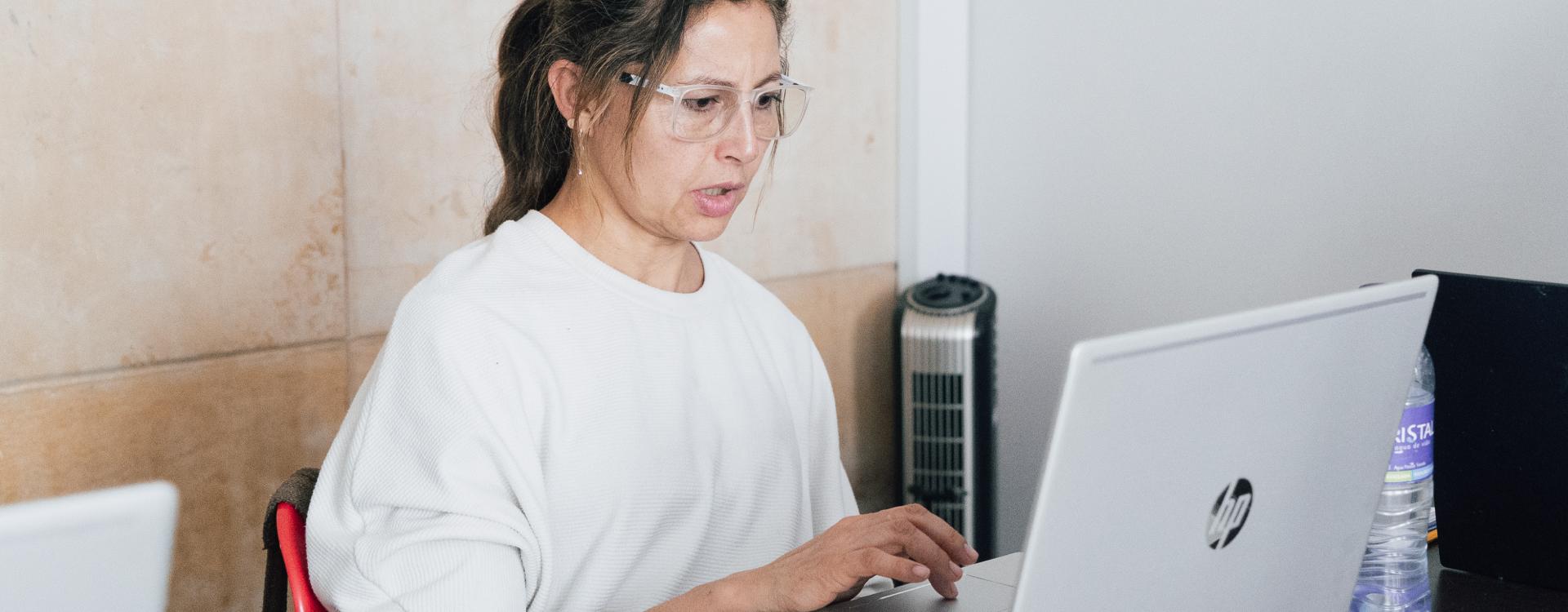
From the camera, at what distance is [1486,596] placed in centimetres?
134

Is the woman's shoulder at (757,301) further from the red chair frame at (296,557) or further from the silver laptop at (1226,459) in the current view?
the silver laptop at (1226,459)

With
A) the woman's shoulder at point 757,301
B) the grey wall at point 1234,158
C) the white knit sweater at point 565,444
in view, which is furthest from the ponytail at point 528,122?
the grey wall at point 1234,158

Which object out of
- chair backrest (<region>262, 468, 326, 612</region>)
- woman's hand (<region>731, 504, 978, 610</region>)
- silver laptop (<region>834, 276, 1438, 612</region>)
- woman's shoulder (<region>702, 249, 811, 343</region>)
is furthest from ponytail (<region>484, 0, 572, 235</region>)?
silver laptop (<region>834, 276, 1438, 612</region>)

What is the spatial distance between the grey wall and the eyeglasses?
1.60 metres

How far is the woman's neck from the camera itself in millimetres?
1562

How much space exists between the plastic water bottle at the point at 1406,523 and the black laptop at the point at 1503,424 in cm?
3

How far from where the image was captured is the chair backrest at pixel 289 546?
1.27 m

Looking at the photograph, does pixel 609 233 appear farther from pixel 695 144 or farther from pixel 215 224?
pixel 215 224

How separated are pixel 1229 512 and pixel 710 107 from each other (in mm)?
801

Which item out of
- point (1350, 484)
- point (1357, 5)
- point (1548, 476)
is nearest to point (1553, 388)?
point (1548, 476)

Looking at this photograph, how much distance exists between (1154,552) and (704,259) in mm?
990

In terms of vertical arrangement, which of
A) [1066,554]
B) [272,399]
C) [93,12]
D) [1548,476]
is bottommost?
[272,399]

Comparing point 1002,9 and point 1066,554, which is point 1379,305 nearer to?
point 1066,554

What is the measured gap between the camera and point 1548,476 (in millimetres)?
1302
